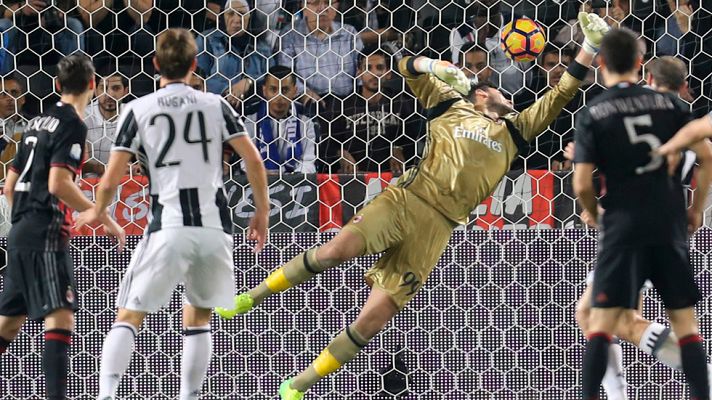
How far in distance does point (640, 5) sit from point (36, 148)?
3485mm

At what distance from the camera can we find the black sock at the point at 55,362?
16.5ft

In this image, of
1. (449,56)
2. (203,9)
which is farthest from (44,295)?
(449,56)

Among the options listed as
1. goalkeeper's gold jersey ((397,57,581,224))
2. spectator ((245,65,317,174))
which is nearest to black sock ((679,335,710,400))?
goalkeeper's gold jersey ((397,57,581,224))

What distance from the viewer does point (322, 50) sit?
22.4 feet

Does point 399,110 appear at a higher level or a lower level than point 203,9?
lower

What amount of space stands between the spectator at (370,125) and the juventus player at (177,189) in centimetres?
186

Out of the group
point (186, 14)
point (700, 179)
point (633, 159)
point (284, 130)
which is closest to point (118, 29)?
point (186, 14)

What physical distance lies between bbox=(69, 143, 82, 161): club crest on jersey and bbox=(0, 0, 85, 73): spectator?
67.5 inches

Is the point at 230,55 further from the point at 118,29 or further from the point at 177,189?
the point at 177,189

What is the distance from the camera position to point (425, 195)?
5.95 meters

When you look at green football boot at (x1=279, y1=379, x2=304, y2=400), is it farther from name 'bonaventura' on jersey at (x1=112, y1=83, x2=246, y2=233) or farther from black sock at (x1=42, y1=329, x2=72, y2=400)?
name 'bonaventura' on jersey at (x1=112, y1=83, x2=246, y2=233)

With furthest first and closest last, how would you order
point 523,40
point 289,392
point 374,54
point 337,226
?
point 374,54 → point 337,226 → point 523,40 → point 289,392

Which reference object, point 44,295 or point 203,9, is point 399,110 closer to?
point 203,9

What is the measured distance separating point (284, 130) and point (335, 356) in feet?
4.49
